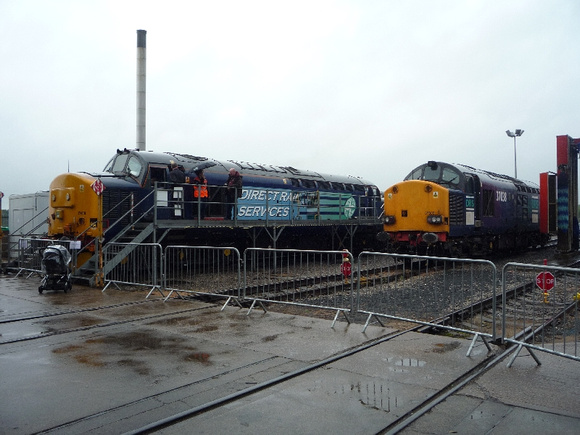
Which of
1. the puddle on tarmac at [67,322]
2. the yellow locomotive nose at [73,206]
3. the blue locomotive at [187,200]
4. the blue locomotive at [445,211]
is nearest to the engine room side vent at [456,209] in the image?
the blue locomotive at [445,211]

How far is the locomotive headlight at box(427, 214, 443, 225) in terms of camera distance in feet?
49.3

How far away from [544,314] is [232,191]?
10.1m

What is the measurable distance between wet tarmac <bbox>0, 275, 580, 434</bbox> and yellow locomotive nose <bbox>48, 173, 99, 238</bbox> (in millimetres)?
5420

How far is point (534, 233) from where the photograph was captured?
23.4m

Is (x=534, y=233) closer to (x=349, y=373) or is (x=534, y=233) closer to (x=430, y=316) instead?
(x=430, y=316)

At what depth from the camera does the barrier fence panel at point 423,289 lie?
6.91 meters

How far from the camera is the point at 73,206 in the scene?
13133 millimetres

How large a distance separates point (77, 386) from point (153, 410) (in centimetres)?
107

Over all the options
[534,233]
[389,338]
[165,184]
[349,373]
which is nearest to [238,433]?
[349,373]

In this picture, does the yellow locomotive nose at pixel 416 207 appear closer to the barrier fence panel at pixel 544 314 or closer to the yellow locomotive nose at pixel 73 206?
the barrier fence panel at pixel 544 314

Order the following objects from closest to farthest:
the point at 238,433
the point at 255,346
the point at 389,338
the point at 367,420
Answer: the point at 238,433 < the point at 367,420 < the point at 255,346 < the point at 389,338

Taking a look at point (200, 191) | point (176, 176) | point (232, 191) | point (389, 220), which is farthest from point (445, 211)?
point (176, 176)

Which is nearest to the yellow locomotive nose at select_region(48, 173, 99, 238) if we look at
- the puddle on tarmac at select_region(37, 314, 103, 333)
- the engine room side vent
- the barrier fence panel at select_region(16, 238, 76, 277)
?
the barrier fence panel at select_region(16, 238, 76, 277)

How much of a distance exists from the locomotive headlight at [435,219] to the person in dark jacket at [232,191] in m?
5.97
